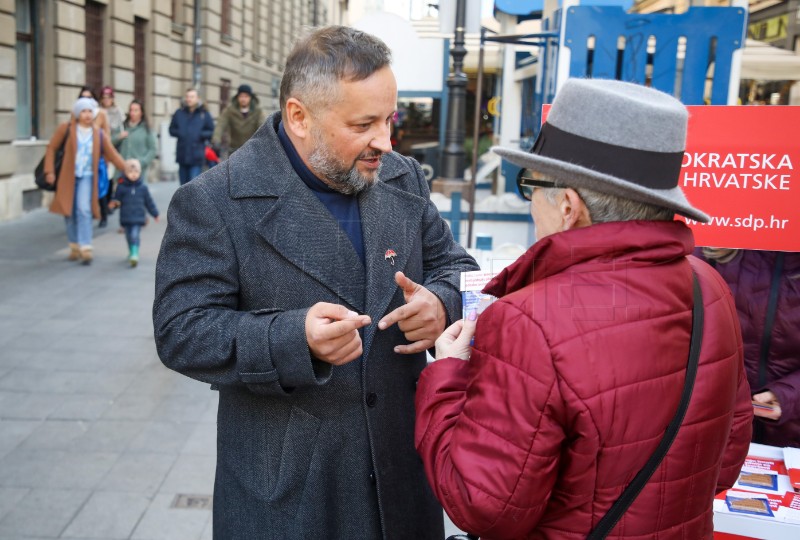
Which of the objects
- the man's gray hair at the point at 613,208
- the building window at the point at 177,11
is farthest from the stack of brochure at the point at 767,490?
the building window at the point at 177,11

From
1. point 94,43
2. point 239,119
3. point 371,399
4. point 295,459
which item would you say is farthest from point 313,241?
point 94,43

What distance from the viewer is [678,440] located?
154cm

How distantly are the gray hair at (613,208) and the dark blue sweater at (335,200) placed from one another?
763mm

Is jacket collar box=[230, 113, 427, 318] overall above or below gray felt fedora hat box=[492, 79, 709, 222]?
below

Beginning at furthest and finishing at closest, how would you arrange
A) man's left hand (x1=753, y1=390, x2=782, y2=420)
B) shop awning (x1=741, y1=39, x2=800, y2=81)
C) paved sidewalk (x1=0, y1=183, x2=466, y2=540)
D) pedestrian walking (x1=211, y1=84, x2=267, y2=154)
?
pedestrian walking (x1=211, y1=84, x2=267, y2=154) → shop awning (x1=741, y1=39, x2=800, y2=81) → paved sidewalk (x1=0, y1=183, x2=466, y2=540) → man's left hand (x1=753, y1=390, x2=782, y2=420)

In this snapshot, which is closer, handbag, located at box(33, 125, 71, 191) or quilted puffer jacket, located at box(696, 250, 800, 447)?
quilted puffer jacket, located at box(696, 250, 800, 447)

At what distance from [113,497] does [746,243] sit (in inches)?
126

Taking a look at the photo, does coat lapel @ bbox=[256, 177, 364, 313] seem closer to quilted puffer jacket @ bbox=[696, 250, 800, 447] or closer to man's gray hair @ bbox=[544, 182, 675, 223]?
man's gray hair @ bbox=[544, 182, 675, 223]

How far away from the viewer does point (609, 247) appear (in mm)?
1511

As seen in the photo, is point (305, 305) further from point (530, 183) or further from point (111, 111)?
point (111, 111)

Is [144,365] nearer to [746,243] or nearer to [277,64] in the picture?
[746,243]

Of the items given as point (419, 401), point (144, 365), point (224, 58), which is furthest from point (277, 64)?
point (419, 401)

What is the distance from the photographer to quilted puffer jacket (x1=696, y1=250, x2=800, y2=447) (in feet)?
9.04

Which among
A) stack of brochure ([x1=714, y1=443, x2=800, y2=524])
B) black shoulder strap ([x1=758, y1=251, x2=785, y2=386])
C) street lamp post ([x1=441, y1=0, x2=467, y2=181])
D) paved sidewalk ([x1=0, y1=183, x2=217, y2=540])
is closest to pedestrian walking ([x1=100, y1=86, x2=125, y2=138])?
paved sidewalk ([x1=0, y1=183, x2=217, y2=540])
